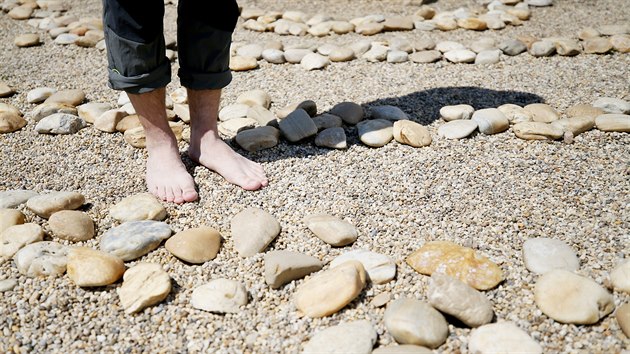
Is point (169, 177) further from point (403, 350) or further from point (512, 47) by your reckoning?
point (512, 47)

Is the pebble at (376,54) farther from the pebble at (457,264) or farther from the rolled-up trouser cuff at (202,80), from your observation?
the pebble at (457,264)

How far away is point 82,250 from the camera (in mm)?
1426

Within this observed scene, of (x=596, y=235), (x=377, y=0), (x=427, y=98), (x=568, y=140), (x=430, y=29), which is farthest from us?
(x=377, y=0)

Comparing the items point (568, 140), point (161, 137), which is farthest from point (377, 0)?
point (161, 137)

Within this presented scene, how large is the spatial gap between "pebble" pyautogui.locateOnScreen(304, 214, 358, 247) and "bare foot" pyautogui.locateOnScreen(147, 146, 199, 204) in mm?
441

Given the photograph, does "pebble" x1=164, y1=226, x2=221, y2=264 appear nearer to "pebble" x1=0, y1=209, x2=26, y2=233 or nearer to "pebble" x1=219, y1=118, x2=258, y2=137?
"pebble" x1=0, y1=209, x2=26, y2=233

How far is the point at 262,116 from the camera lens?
2.30 meters

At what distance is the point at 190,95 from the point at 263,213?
1.87ft

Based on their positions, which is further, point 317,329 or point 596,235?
point 596,235

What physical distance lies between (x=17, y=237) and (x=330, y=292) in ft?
3.02

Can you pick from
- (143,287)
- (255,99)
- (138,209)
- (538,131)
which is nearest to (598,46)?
(538,131)

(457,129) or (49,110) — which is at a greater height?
(457,129)

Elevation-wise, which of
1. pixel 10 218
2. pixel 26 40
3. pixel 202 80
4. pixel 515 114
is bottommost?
pixel 26 40

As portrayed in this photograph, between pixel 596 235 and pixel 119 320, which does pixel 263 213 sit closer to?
pixel 119 320
